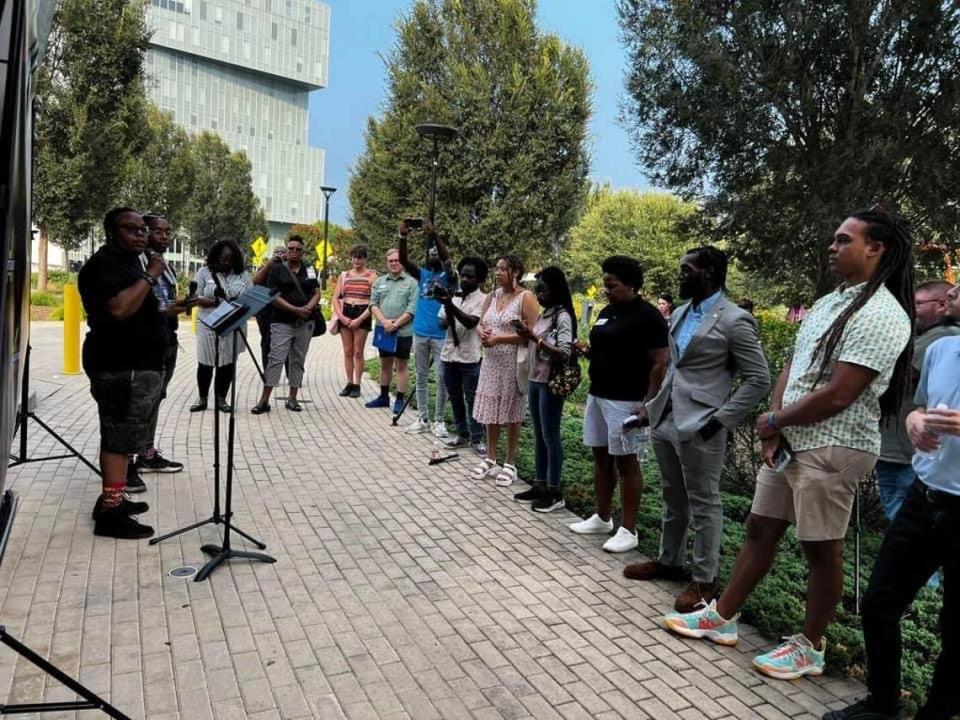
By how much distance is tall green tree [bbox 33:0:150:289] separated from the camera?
2062cm

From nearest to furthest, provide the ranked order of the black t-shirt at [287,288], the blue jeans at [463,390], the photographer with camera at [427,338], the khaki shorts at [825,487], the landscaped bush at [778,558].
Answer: the khaki shorts at [825,487] → the landscaped bush at [778,558] → the blue jeans at [463,390] → the photographer with camera at [427,338] → the black t-shirt at [287,288]

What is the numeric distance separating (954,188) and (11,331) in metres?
10.3

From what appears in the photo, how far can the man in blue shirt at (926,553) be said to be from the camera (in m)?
2.44

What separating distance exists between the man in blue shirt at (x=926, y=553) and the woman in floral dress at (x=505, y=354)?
11.2ft

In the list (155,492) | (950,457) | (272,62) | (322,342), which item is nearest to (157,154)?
(322,342)

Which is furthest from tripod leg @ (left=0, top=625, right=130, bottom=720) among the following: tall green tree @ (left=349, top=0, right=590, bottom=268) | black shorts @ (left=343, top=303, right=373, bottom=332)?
tall green tree @ (left=349, top=0, right=590, bottom=268)

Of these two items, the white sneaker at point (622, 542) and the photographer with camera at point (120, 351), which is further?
the white sneaker at point (622, 542)

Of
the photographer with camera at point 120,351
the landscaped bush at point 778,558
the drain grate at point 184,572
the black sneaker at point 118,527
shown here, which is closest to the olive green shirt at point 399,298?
the landscaped bush at point 778,558

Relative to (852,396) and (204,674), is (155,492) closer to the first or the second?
(204,674)

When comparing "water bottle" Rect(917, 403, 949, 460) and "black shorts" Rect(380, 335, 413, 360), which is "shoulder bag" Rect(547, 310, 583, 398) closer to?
"water bottle" Rect(917, 403, 949, 460)

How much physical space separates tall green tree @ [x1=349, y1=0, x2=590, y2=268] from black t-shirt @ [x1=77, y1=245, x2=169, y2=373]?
57.0 feet

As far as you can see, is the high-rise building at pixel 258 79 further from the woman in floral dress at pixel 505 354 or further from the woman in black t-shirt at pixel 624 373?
the woman in black t-shirt at pixel 624 373

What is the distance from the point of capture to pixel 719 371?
3.66 meters

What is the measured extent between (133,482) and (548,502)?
10.5ft
